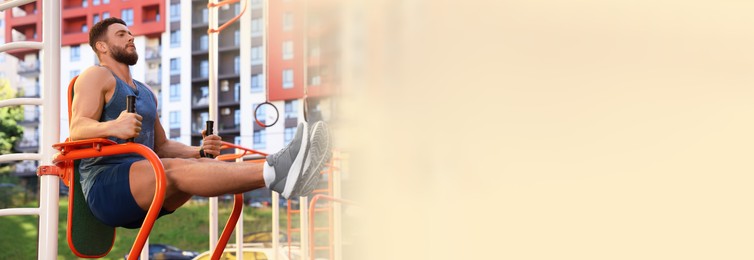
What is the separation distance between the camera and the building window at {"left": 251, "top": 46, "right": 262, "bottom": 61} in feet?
85.8

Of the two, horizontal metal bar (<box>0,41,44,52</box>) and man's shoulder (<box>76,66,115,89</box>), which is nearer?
man's shoulder (<box>76,66,115,89</box>)

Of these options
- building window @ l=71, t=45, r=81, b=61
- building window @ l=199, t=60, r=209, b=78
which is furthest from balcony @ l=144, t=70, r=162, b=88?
building window @ l=71, t=45, r=81, b=61

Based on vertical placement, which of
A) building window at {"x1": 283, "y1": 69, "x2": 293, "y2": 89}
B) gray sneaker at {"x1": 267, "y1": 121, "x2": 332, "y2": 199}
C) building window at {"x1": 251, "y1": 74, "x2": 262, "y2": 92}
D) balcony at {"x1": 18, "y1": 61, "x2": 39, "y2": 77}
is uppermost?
balcony at {"x1": 18, "y1": 61, "x2": 39, "y2": 77}

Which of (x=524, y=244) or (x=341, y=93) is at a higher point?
(x=341, y=93)

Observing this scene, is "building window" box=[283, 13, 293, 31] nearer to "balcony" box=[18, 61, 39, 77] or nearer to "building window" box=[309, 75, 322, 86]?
"building window" box=[309, 75, 322, 86]

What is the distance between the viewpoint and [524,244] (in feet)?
2.09

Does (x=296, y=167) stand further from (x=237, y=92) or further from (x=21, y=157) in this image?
(x=237, y=92)

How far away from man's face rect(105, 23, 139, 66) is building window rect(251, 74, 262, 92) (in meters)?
21.8

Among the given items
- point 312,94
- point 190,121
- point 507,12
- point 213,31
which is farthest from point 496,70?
point 190,121

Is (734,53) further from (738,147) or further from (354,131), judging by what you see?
(354,131)

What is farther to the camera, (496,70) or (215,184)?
(215,184)

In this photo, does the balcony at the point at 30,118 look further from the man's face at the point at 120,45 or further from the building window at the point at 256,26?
the man's face at the point at 120,45

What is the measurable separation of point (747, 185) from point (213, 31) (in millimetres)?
2640

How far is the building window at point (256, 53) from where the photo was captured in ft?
85.8
